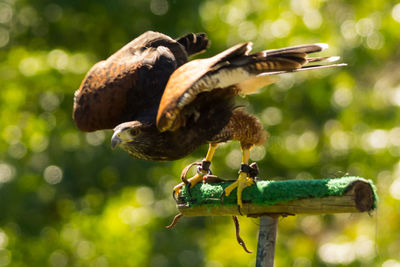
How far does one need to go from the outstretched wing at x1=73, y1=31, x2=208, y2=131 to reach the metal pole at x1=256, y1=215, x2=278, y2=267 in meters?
1.07

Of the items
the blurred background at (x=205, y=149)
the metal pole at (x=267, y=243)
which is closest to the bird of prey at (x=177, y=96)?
the metal pole at (x=267, y=243)

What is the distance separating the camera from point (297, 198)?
13.3 feet

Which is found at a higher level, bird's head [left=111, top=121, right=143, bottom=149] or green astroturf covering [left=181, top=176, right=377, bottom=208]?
bird's head [left=111, top=121, right=143, bottom=149]

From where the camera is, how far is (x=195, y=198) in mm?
4719

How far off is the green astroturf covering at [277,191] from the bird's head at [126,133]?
502 millimetres

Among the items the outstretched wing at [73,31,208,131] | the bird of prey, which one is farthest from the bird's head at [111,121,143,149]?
the outstretched wing at [73,31,208,131]

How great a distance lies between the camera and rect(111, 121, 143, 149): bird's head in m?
4.66

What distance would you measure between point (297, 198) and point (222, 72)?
83cm

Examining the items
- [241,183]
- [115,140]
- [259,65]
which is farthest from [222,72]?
[115,140]

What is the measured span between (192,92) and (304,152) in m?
5.69

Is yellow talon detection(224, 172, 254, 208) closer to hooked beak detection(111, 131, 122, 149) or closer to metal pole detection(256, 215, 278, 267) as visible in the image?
metal pole detection(256, 215, 278, 267)

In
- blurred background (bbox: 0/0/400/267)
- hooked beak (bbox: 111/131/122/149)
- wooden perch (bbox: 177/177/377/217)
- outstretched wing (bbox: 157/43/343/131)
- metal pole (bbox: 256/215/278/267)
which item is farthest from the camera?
blurred background (bbox: 0/0/400/267)

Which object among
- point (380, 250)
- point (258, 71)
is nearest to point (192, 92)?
point (258, 71)

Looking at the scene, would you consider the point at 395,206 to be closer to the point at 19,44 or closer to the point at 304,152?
the point at 304,152
